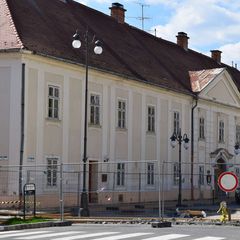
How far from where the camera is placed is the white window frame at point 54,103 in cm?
3033

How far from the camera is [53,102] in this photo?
100ft

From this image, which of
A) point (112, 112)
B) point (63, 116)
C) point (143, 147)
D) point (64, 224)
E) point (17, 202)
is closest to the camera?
point (64, 224)

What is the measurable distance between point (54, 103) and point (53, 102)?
9cm

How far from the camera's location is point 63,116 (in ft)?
102

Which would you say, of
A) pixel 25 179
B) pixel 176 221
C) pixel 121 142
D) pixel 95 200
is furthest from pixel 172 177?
pixel 176 221

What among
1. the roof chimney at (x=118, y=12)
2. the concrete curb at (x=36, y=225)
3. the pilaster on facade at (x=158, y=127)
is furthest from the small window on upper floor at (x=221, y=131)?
the concrete curb at (x=36, y=225)

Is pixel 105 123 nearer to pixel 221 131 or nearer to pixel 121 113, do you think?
pixel 121 113

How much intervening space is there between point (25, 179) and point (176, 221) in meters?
8.57

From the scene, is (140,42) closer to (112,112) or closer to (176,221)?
(112,112)

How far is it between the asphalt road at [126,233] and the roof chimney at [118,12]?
2699cm

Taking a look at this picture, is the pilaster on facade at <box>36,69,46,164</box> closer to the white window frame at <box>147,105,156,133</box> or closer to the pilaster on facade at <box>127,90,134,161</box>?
the pilaster on facade at <box>127,90,134,161</box>

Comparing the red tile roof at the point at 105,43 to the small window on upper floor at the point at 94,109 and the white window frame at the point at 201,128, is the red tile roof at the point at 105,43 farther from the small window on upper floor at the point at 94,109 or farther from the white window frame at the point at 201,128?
the white window frame at the point at 201,128

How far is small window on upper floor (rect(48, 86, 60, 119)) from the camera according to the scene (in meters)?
30.4

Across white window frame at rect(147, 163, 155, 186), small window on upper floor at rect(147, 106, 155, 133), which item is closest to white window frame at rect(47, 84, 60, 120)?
white window frame at rect(147, 163, 155, 186)
